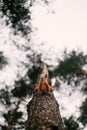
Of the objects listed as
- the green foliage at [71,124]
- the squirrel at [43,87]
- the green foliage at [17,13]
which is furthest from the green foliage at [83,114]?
the squirrel at [43,87]

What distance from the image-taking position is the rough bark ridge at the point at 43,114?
652cm

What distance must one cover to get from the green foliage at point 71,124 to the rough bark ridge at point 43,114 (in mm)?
6816

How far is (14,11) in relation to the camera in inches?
420

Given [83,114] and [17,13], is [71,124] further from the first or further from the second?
[17,13]

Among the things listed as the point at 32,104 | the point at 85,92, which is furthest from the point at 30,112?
the point at 85,92

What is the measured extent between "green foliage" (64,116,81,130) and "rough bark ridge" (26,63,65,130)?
6816 mm

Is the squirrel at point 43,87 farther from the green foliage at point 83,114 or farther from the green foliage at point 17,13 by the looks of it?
the green foliage at point 83,114

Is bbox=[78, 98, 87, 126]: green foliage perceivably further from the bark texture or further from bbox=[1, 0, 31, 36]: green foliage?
the bark texture

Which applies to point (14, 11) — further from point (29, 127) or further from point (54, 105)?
point (29, 127)

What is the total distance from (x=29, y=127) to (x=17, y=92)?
835 centimetres

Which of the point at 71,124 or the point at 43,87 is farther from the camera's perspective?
the point at 71,124

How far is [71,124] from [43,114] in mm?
8041

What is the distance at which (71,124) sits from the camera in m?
14.4

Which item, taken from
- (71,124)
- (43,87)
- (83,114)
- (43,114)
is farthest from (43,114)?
(71,124)
